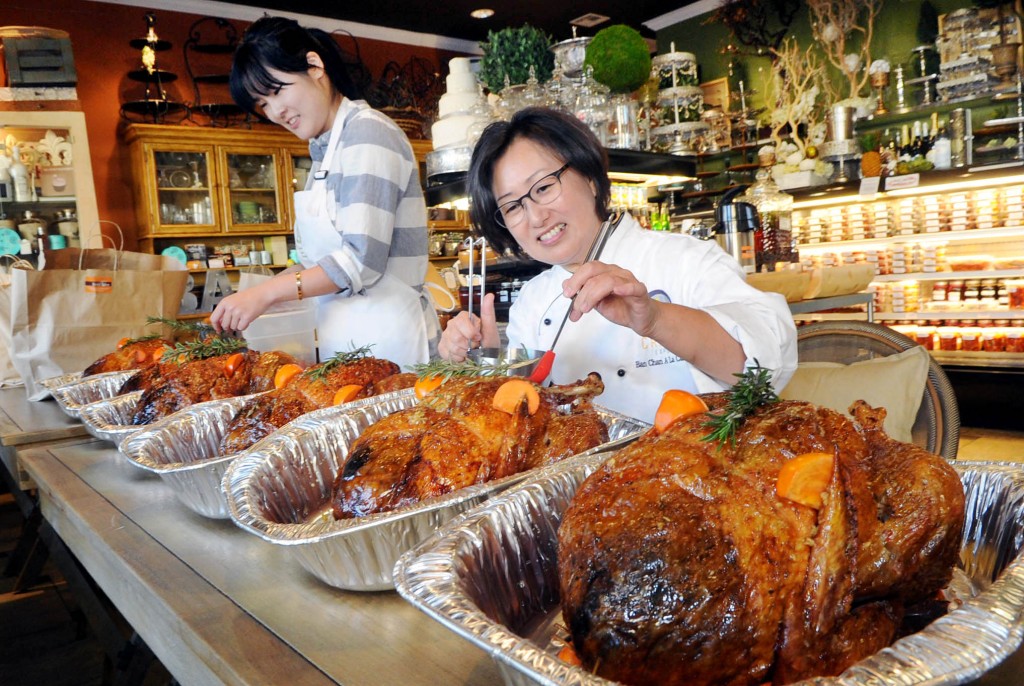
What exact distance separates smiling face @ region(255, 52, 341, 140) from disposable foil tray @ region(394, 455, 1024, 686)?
5.40 feet

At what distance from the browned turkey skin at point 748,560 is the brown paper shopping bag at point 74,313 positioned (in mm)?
2473

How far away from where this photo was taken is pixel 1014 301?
536 cm

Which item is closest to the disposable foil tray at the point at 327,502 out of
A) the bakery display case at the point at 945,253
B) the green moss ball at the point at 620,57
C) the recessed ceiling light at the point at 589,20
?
the green moss ball at the point at 620,57

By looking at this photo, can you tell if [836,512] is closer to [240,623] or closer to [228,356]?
[240,623]

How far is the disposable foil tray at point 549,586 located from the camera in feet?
1.74

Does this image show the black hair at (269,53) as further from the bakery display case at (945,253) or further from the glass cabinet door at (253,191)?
the glass cabinet door at (253,191)

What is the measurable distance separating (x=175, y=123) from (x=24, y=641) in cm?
556

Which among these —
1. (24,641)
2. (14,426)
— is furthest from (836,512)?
(24,641)

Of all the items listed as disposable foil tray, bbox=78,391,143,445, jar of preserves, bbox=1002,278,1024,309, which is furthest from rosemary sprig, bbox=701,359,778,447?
jar of preserves, bbox=1002,278,1024,309

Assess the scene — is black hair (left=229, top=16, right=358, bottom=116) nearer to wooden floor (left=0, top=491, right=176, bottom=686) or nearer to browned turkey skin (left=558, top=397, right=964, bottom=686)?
wooden floor (left=0, top=491, right=176, bottom=686)

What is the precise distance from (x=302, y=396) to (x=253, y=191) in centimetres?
629

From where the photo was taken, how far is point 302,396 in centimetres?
146

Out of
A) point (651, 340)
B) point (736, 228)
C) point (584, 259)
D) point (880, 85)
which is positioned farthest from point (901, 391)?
point (880, 85)

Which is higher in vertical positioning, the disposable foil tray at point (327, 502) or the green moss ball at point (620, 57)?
the green moss ball at point (620, 57)
